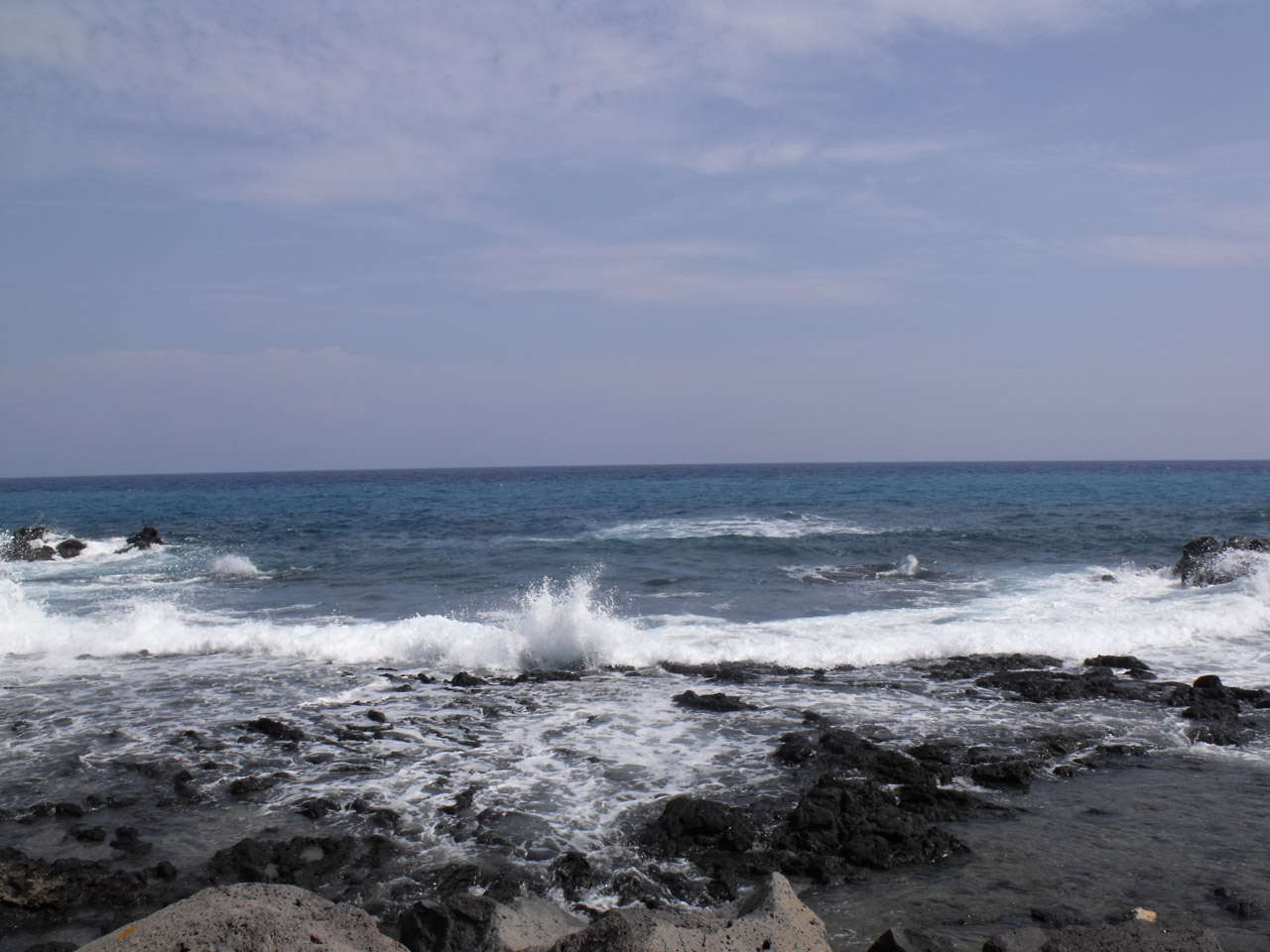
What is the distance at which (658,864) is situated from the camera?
684 centimetres

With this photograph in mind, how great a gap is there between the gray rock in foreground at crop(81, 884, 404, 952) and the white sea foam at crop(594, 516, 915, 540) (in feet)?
86.4

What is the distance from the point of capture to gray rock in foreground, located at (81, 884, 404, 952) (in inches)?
175

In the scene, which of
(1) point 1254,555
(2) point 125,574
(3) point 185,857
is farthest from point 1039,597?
(2) point 125,574

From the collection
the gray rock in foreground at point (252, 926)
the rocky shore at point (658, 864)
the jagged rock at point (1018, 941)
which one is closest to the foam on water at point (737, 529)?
the rocky shore at point (658, 864)

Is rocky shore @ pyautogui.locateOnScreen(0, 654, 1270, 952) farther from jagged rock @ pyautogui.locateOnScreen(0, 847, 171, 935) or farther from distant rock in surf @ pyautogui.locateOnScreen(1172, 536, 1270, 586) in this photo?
distant rock in surf @ pyautogui.locateOnScreen(1172, 536, 1270, 586)

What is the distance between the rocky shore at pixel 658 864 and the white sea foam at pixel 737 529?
72.9ft

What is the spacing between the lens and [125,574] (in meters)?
25.5

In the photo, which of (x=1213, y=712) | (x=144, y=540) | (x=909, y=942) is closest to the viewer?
(x=909, y=942)

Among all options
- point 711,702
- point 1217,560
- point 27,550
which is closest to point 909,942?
point 711,702

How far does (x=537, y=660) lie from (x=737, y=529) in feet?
69.5

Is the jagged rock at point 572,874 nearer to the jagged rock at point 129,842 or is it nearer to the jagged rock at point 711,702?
the jagged rock at point 129,842

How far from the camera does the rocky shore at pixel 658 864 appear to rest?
5.09 metres

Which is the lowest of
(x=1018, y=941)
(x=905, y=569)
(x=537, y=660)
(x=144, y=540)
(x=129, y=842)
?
(x=537, y=660)

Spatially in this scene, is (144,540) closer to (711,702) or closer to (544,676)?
(544,676)
